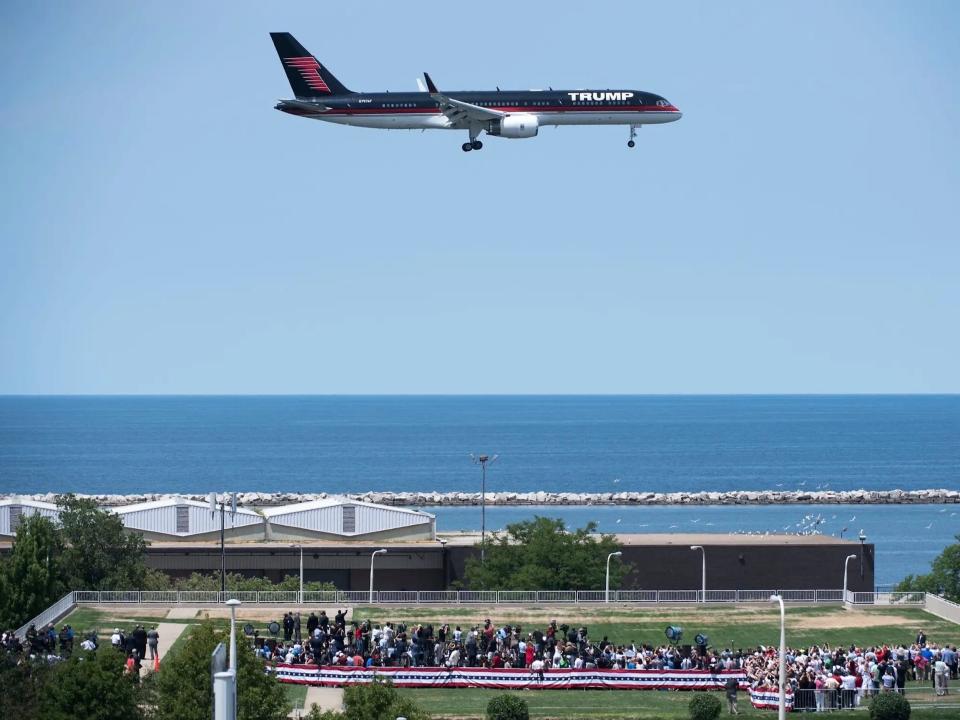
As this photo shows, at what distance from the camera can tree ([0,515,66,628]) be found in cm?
A: 5859

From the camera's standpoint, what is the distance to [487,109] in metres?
82.2

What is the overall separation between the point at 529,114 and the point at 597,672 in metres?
41.5

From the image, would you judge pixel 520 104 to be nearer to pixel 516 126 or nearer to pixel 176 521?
pixel 516 126

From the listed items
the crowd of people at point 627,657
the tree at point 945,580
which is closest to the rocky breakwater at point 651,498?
the tree at point 945,580

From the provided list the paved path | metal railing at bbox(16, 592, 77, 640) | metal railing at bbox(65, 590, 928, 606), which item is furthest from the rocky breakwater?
the paved path

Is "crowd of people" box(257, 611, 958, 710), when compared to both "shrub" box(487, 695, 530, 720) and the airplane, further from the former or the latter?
the airplane

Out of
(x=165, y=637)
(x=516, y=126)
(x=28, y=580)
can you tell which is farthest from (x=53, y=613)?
(x=516, y=126)

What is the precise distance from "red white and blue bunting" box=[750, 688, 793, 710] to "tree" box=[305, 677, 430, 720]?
11.1 meters

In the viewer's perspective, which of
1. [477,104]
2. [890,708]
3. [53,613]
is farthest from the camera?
[477,104]

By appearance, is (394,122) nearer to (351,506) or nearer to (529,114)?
(529,114)

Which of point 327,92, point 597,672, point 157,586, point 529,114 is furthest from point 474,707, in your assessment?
point 327,92

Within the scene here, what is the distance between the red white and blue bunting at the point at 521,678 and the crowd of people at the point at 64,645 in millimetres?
4077

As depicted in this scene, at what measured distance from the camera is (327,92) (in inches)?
3558

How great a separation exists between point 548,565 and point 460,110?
2273 centimetres
